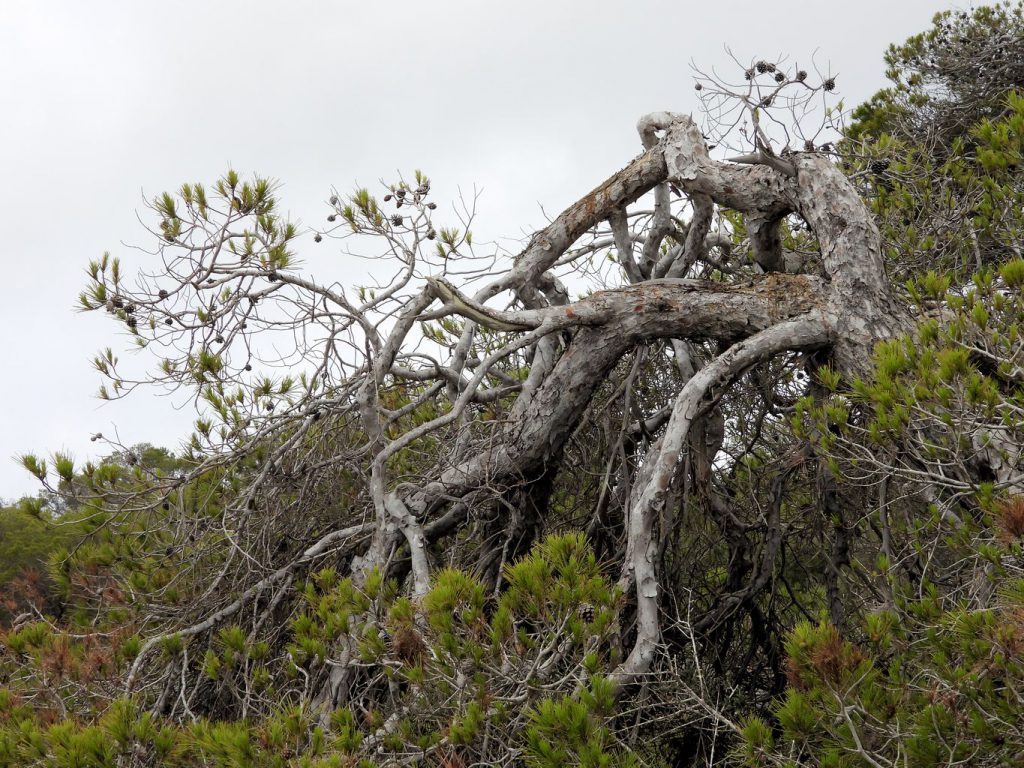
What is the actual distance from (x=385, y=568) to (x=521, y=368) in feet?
7.55

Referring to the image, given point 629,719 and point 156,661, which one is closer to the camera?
point 629,719

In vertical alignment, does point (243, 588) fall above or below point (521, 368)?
below

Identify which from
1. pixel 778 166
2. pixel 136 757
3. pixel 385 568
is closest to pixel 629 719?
pixel 385 568

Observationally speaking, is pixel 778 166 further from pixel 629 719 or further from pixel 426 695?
pixel 426 695

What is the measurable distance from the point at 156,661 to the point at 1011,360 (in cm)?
338

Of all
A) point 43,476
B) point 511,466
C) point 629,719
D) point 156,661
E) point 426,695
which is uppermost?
point 43,476

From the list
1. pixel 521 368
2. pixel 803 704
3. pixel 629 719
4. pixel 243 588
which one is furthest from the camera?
pixel 521 368

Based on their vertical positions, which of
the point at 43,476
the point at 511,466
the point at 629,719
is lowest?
the point at 629,719

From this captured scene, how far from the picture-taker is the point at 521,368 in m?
5.57

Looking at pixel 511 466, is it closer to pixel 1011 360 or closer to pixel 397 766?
pixel 397 766

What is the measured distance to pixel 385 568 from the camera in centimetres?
350

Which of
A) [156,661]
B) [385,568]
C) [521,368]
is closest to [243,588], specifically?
[156,661]

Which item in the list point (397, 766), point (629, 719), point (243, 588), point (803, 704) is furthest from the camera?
point (243, 588)

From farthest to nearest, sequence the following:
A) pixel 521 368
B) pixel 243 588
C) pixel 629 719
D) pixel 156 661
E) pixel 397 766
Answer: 1. pixel 521 368
2. pixel 243 588
3. pixel 156 661
4. pixel 629 719
5. pixel 397 766
